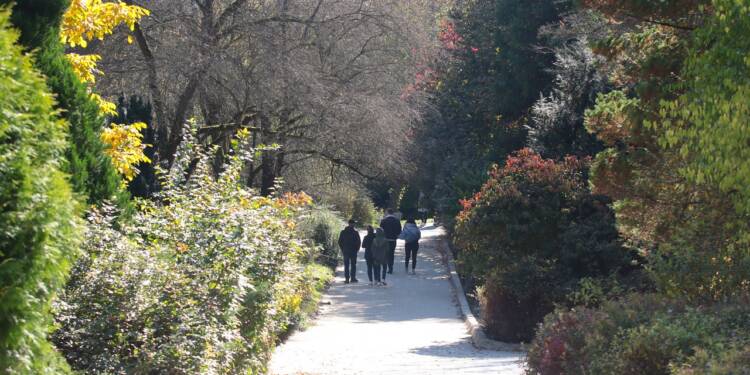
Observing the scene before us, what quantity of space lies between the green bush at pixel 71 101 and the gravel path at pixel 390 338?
457 centimetres

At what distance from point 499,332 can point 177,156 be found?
24.3 feet

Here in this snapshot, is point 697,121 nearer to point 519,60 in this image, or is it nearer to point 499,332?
point 499,332

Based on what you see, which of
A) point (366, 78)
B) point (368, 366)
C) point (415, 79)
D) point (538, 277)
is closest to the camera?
point (368, 366)

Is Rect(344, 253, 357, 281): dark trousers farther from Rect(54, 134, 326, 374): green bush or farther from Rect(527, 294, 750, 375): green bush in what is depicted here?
Rect(527, 294, 750, 375): green bush

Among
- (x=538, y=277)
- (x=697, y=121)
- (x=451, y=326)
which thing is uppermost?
(x=697, y=121)

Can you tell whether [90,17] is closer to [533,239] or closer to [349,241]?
[533,239]

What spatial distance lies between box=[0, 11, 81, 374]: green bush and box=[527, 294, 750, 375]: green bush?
3.85 m

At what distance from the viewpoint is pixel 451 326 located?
1858 centimetres

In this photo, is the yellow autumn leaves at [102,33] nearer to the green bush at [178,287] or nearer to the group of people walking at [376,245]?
the green bush at [178,287]

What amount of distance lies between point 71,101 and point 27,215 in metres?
4.46

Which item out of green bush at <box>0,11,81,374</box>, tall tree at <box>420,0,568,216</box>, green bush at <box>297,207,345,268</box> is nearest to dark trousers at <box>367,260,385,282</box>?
green bush at <box>297,207,345,268</box>

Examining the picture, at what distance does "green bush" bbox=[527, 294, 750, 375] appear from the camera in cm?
643

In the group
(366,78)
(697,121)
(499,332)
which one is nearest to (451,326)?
(499,332)

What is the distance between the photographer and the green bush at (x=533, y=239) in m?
14.7
